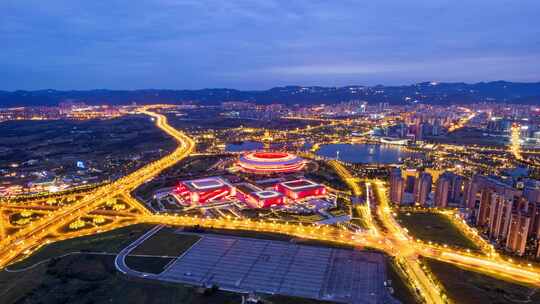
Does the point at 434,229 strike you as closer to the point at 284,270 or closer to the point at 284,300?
the point at 284,270

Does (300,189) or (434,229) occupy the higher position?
(300,189)

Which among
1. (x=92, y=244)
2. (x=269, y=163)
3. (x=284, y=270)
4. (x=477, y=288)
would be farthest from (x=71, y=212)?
(x=477, y=288)

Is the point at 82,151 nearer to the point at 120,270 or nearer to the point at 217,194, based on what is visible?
the point at 217,194

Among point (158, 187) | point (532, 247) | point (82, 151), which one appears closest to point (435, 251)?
point (532, 247)

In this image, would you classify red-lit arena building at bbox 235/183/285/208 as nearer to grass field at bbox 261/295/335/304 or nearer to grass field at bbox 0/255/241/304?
grass field at bbox 0/255/241/304

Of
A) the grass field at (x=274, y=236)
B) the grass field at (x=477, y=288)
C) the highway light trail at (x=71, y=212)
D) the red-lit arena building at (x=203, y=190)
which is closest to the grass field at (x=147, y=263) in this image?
the grass field at (x=274, y=236)

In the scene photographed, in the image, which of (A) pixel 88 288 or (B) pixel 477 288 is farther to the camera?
(B) pixel 477 288
